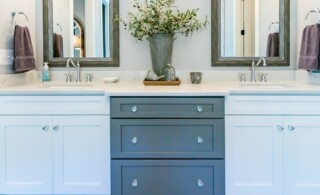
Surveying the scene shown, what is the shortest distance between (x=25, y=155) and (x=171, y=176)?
101cm

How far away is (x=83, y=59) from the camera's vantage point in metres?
3.02

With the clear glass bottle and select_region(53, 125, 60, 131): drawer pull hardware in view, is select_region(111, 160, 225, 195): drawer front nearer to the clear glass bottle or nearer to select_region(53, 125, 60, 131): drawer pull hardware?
select_region(53, 125, 60, 131): drawer pull hardware

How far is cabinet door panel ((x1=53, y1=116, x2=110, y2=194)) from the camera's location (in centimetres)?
236

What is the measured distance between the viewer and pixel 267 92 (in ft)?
7.52

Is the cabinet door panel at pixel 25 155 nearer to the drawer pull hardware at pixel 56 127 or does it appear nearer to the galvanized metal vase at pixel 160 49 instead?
the drawer pull hardware at pixel 56 127

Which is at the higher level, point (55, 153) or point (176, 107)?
point (176, 107)

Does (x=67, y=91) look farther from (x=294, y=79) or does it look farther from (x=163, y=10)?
(x=294, y=79)

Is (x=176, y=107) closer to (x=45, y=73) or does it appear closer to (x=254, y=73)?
(x=254, y=73)

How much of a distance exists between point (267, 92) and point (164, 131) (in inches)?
28.6

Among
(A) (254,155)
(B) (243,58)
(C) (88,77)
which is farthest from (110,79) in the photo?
(A) (254,155)

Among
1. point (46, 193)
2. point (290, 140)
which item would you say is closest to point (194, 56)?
point (290, 140)

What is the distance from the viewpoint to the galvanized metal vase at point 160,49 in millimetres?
2852

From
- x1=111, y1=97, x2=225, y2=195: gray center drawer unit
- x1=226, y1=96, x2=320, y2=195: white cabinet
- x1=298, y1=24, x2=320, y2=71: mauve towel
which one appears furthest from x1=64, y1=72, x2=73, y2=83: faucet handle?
x1=298, y1=24, x2=320, y2=71: mauve towel

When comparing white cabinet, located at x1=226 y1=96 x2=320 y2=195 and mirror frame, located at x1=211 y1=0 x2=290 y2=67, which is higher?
mirror frame, located at x1=211 y1=0 x2=290 y2=67
